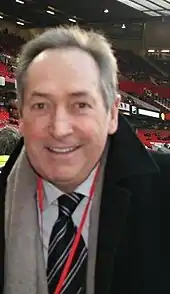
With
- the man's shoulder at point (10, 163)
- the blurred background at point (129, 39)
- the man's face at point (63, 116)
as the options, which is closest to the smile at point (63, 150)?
the man's face at point (63, 116)

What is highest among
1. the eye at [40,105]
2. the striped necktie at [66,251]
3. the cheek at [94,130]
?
the eye at [40,105]

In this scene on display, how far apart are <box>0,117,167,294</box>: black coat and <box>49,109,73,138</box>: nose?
0.20 metres

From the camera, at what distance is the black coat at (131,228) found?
1275mm

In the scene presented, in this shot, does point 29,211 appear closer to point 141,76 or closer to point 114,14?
point 114,14

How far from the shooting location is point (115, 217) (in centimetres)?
129

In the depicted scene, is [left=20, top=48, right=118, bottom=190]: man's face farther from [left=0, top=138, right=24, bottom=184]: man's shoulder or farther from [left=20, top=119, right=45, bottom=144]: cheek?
[left=0, top=138, right=24, bottom=184]: man's shoulder

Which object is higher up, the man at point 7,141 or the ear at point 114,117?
the ear at point 114,117

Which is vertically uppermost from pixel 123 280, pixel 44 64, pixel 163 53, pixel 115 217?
pixel 163 53

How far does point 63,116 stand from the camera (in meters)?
1.21

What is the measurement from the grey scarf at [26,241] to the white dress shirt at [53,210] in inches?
0.6

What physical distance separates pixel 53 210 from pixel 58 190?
0.16 ft

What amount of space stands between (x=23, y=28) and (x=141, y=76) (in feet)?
19.2

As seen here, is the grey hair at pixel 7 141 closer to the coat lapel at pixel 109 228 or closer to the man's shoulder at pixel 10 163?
the man's shoulder at pixel 10 163

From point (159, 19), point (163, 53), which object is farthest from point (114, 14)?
point (163, 53)
